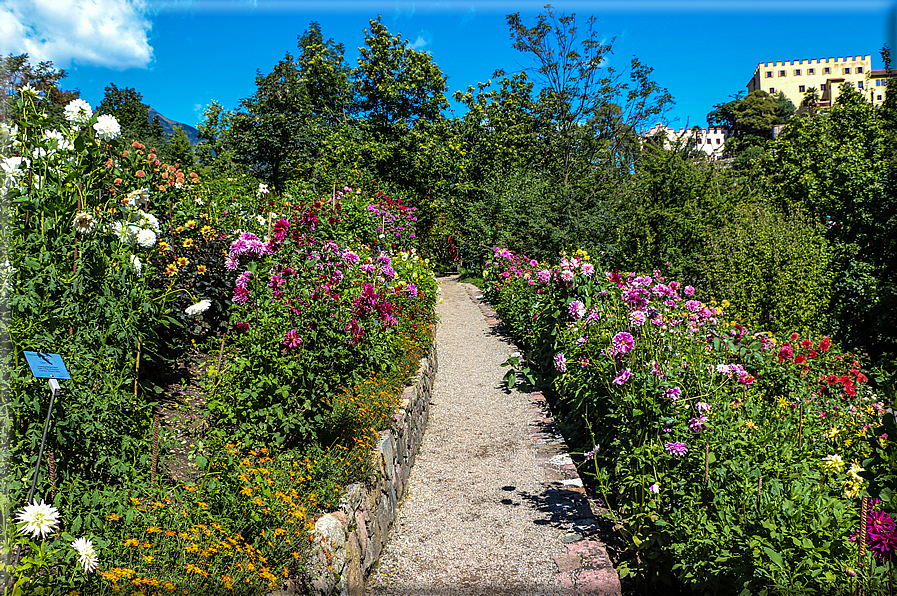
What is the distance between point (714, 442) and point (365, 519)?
210 centimetres

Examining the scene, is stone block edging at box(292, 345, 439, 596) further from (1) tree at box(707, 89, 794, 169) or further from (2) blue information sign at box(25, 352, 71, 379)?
(1) tree at box(707, 89, 794, 169)

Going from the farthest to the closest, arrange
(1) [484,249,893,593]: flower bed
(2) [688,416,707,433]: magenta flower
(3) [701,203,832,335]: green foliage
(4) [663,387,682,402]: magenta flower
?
(3) [701,203,832,335]: green foliage, (4) [663,387,682,402]: magenta flower, (2) [688,416,707,433]: magenta flower, (1) [484,249,893,593]: flower bed

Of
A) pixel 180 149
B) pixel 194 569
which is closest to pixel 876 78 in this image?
pixel 194 569

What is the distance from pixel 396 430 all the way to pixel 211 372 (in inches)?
59.7

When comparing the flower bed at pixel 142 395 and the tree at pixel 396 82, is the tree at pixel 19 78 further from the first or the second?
the tree at pixel 396 82

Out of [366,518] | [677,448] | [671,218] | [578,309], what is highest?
[671,218]

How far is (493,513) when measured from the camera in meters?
3.90

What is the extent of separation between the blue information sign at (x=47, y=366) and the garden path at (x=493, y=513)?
214cm

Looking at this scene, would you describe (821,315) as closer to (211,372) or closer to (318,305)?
(318,305)

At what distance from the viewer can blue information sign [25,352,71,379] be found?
1.81m

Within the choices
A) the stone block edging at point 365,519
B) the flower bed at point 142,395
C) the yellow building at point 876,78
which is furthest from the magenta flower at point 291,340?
the yellow building at point 876,78

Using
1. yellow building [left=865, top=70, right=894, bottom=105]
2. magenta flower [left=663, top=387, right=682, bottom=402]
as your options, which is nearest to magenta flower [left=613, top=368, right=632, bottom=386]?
magenta flower [left=663, top=387, right=682, bottom=402]

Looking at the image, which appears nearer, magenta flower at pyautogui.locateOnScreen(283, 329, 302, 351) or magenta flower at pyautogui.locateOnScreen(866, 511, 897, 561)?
magenta flower at pyautogui.locateOnScreen(866, 511, 897, 561)

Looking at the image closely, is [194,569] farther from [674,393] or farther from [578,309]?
[578,309]
